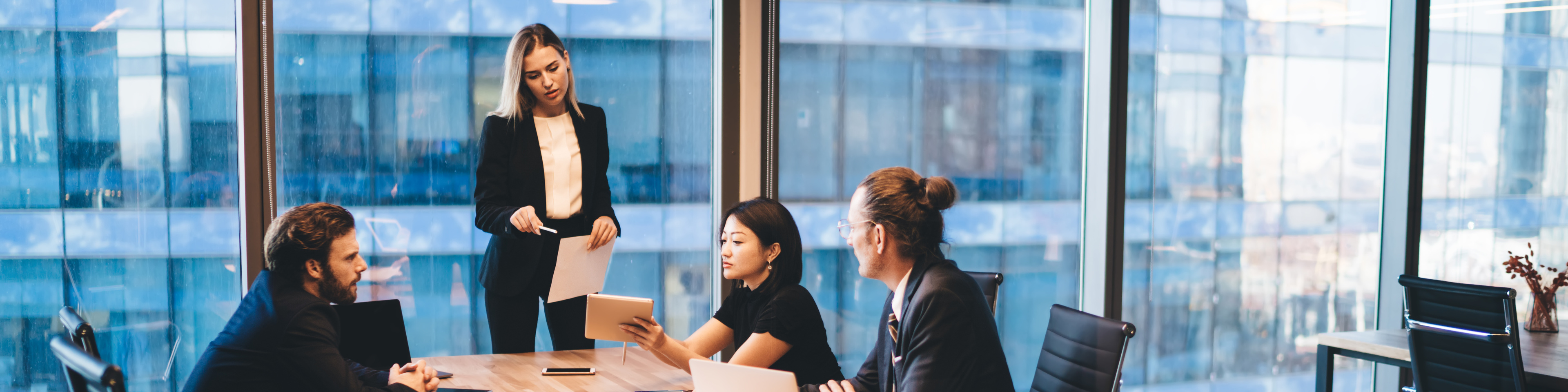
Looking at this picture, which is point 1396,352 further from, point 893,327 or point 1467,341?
point 893,327

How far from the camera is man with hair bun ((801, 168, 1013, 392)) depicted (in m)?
1.74

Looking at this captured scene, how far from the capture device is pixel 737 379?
1755mm

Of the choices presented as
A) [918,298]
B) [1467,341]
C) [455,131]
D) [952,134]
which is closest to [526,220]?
[455,131]

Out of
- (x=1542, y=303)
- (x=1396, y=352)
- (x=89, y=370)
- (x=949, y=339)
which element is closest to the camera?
(x=89, y=370)

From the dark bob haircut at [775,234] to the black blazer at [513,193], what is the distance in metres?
0.64

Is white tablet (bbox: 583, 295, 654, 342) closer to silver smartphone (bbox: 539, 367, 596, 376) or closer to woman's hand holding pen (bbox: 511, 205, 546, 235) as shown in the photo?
silver smartphone (bbox: 539, 367, 596, 376)

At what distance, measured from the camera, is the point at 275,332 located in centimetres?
174

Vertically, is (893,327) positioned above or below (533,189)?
below

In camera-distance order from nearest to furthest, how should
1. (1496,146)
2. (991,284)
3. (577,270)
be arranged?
1. (577,270)
2. (991,284)
3. (1496,146)

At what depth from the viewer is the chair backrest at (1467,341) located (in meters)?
2.71

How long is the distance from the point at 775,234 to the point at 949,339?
75 cm

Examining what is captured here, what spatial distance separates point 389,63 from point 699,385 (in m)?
2.08

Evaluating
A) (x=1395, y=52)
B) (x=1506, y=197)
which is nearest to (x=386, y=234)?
(x=1395, y=52)

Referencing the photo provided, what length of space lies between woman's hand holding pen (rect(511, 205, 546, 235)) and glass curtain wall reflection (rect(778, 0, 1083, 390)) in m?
1.29
